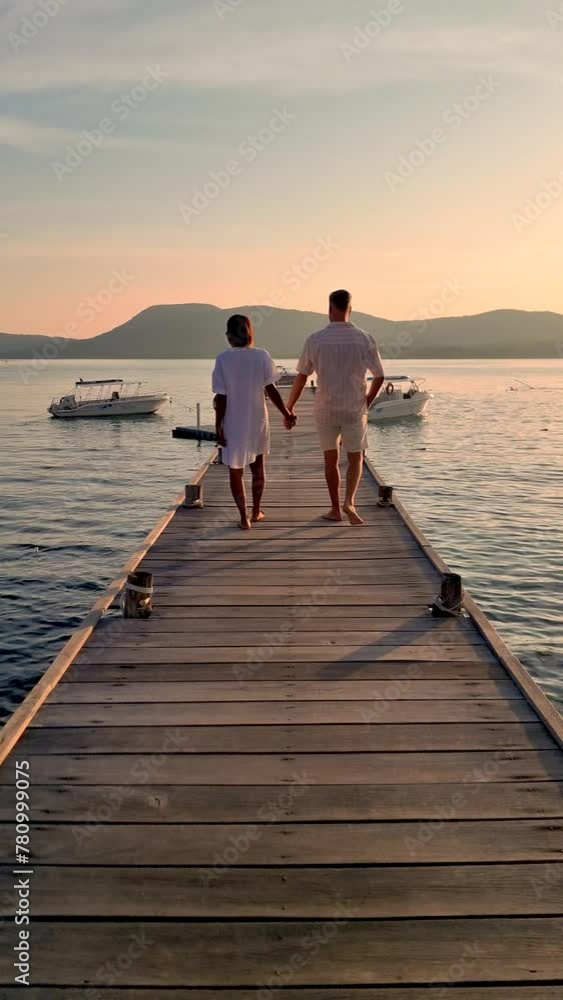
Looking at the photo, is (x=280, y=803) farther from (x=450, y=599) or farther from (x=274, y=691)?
(x=450, y=599)

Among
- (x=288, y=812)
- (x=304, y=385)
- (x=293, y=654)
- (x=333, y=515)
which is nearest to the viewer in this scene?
(x=288, y=812)

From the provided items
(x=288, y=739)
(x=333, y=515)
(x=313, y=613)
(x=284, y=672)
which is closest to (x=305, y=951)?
(x=288, y=739)

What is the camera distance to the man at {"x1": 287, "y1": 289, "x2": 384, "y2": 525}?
7828mm

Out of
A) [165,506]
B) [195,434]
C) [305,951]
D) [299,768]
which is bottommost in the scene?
[165,506]

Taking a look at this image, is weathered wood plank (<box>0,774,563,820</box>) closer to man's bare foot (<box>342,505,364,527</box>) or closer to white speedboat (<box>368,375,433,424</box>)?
man's bare foot (<box>342,505,364,527</box>)

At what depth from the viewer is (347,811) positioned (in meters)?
3.46

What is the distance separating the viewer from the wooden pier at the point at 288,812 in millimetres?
2666

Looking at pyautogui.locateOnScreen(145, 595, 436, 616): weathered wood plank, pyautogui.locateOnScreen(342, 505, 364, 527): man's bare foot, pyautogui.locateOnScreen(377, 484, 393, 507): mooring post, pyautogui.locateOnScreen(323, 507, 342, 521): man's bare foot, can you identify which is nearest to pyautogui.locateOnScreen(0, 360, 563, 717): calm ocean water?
pyautogui.locateOnScreen(377, 484, 393, 507): mooring post

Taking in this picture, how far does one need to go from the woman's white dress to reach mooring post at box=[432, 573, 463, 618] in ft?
8.88

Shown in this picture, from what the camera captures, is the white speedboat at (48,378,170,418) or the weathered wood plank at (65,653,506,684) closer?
the weathered wood plank at (65,653,506,684)

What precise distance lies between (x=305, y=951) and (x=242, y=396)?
5.62m

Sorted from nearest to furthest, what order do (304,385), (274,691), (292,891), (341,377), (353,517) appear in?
(292,891) → (274,691) → (304,385) → (341,377) → (353,517)

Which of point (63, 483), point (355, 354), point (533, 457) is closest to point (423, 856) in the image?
point (355, 354)

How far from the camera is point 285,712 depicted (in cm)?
437
